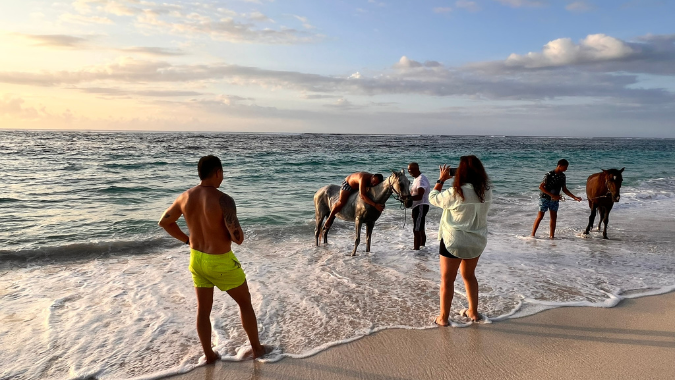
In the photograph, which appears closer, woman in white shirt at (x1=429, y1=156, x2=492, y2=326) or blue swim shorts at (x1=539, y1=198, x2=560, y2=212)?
woman in white shirt at (x1=429, y1=156, x2=492, y2=326)

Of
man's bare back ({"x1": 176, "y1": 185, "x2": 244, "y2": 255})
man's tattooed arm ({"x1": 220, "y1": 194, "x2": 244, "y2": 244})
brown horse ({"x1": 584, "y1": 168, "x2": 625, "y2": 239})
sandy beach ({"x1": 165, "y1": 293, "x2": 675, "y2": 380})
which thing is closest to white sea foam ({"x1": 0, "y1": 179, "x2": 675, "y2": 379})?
sandy beach ({"x1": 165, "y1": 293, "x2": 675, "y2": 380})

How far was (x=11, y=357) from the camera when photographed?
15.4 feet

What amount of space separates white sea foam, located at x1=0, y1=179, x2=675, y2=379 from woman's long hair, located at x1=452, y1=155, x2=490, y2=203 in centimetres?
181

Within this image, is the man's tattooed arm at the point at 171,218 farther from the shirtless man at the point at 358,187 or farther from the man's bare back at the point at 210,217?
the shirtless man at the point at 358,187

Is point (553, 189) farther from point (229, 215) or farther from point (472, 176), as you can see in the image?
point (229, 215)

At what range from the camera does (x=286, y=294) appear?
6641 millimetres

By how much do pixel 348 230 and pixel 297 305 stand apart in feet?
19.4

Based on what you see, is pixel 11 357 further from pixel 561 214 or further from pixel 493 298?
pixel 561 214

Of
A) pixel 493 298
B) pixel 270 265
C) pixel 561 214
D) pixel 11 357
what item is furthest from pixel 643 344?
pixel 561 214

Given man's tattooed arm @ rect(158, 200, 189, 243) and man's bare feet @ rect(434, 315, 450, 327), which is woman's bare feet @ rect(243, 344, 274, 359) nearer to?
man's tattooed arm @ rect(158, 200, 189, 243)

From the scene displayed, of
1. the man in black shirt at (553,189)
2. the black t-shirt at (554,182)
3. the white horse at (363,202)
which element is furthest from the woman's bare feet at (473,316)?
the black t-shirt at (554,182)

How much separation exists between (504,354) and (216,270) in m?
3.15

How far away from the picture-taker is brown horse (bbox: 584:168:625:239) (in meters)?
10.2

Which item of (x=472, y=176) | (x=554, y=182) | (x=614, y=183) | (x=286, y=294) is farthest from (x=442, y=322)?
(x=614, y=183)
